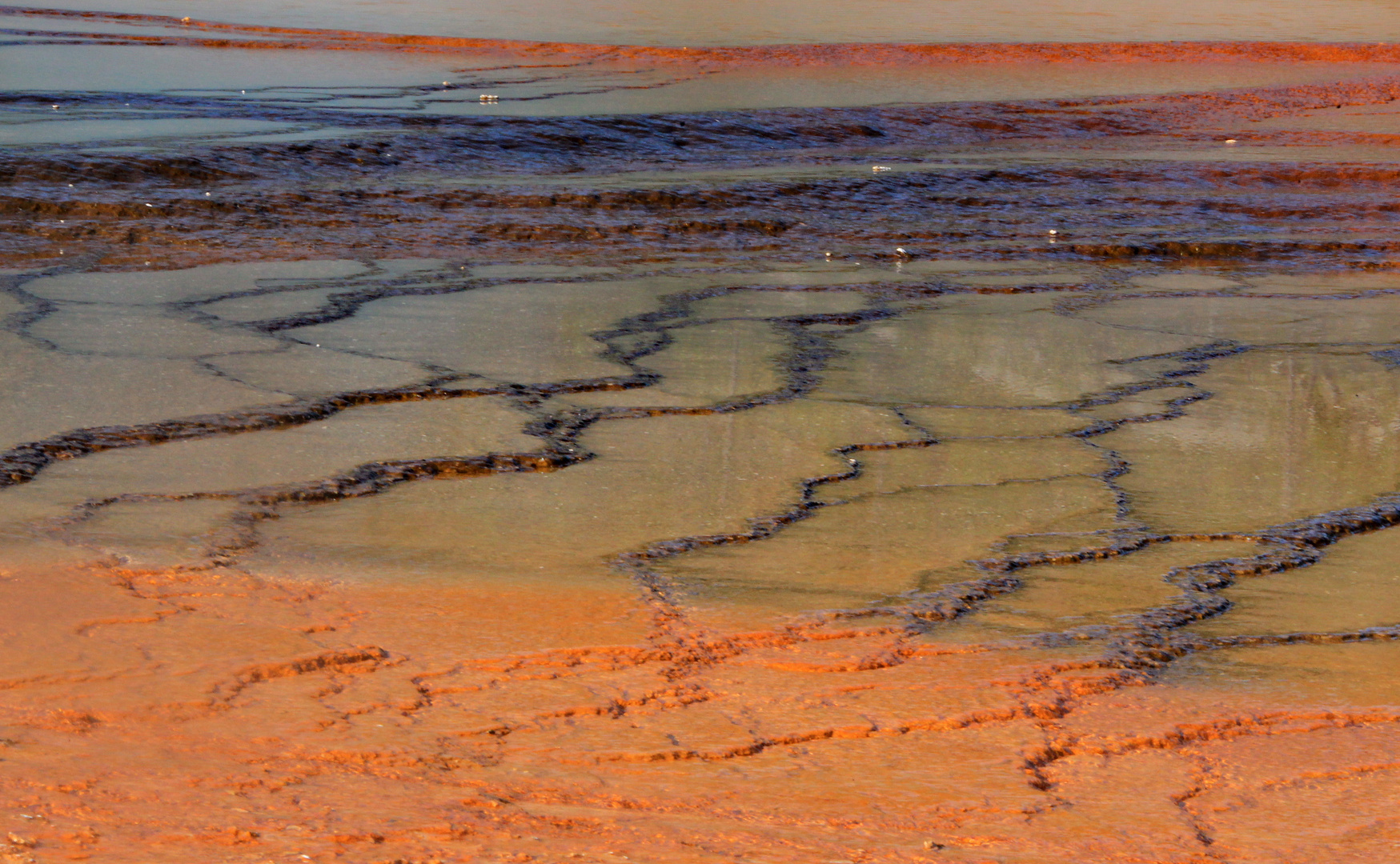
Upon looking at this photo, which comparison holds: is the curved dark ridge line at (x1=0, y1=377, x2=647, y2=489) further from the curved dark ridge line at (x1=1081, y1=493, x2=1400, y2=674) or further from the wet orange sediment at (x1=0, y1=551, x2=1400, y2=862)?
the curved dark ridge line at (x1=1081, y1=493, x2=1400, y2=674)

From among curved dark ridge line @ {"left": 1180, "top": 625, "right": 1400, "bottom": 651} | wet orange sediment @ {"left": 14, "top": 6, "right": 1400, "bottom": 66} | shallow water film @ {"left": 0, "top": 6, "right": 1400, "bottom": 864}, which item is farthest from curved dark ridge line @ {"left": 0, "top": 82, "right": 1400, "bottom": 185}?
curved dark ridge line @ {"left": 1180, "top": 625, "right": 1400, "bottom": 651}

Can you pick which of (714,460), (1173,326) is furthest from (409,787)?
(1173,326)

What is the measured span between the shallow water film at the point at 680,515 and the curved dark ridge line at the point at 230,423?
0.04 ft

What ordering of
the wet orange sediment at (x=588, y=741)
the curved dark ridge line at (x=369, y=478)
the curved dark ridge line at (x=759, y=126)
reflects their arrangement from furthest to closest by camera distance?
the curved dark ridge line at (x=759, y=126)
the curved dark ridge line at (x=369, y=478)
the wet orange sediment at (x=588, y=741)

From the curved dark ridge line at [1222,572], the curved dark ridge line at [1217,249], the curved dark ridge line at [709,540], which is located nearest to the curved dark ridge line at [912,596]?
the curved dark ridge line at [709,540]

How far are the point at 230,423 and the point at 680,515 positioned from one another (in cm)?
88

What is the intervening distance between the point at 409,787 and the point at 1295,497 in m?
1.68

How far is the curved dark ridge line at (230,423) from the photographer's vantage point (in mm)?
2492

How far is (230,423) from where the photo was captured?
2.72 m

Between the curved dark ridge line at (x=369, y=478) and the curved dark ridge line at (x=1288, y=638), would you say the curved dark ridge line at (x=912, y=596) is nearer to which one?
the curved dark ridge line at (x=1288, y=638)

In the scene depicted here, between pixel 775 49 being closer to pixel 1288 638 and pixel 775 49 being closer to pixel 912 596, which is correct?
pixel 912 596

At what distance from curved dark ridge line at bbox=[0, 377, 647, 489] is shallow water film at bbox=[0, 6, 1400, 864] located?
0.01 m

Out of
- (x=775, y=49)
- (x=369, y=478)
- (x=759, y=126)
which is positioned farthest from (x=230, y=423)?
(x=775, y=49)

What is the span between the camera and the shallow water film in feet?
5.01
